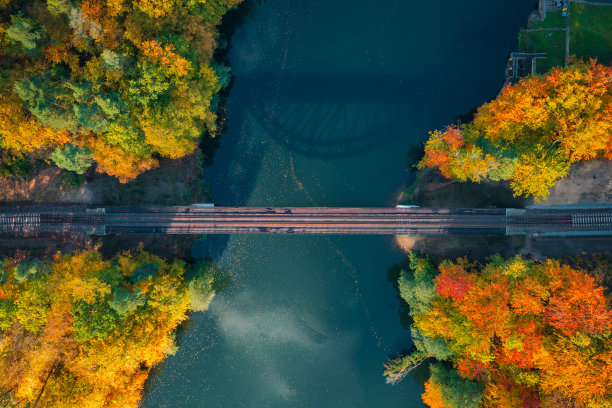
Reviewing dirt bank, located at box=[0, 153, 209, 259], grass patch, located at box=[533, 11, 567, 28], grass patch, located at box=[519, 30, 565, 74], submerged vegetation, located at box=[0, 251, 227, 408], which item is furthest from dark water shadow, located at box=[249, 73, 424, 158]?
submerged vegetation, located at box=[0, 251, 227, 408]

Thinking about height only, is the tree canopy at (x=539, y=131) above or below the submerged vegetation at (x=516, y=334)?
above

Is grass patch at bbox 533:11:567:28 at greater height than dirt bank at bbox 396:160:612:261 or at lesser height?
greater

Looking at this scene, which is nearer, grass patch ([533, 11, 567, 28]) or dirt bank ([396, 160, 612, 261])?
dirt bank ([396, 160, 612, 261])

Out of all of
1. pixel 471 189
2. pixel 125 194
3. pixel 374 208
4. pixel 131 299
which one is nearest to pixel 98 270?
pixel 131 299

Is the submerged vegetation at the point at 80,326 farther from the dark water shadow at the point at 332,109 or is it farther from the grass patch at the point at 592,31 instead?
the grass patch at the point at 592,31

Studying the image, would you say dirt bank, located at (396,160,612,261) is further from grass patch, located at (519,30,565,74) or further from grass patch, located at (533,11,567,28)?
grass patch, located at (533,11,567,28)

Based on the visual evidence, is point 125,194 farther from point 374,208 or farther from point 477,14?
point 477,14

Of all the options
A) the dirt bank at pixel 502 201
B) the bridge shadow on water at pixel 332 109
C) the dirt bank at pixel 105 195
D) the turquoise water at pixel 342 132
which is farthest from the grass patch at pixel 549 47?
the dirt bank at pixel 105 195
